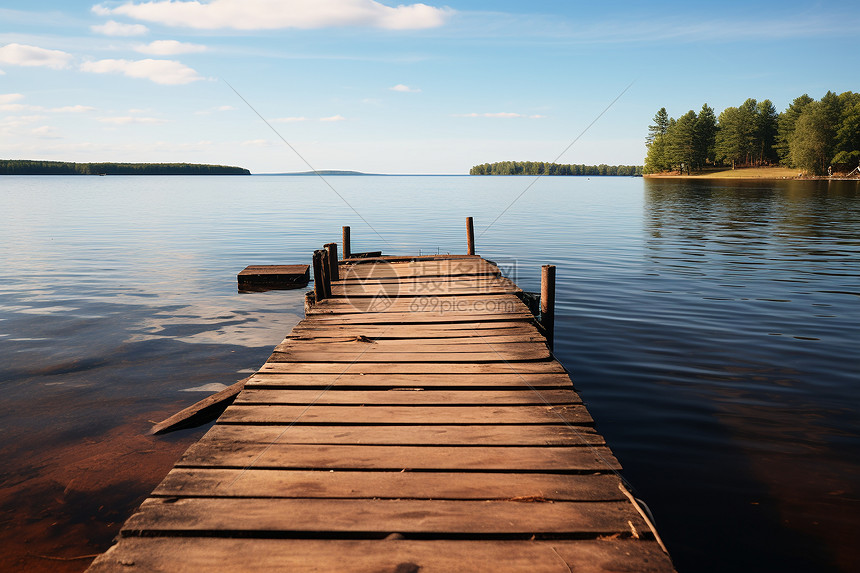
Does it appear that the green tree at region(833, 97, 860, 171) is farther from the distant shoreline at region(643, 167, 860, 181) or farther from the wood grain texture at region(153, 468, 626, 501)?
the wood grain texture at region(153, 468, 626, 501)

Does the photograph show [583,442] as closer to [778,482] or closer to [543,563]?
[543,563]

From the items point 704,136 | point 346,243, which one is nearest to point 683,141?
point 704,136

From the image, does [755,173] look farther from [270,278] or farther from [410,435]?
[410,435]

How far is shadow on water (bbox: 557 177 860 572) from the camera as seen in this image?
5363 millimetres

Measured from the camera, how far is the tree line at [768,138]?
335 feet

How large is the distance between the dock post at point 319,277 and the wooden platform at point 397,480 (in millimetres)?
3048

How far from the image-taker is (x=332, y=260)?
439 inches

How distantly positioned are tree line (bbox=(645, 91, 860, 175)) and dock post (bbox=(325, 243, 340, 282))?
119 m

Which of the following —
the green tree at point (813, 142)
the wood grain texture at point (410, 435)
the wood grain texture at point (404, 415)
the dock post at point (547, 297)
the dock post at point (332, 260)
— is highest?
the green tree at point (813, 142)

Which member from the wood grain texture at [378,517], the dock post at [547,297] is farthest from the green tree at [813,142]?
the wood grain texture at [378,517]

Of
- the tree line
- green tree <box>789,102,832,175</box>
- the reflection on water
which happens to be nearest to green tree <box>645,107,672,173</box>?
the tree line

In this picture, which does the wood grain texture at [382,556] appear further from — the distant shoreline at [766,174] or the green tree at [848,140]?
the green tree at [848,140]

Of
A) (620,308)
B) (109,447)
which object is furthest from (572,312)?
(109,447)

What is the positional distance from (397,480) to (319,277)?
6.45 metres
